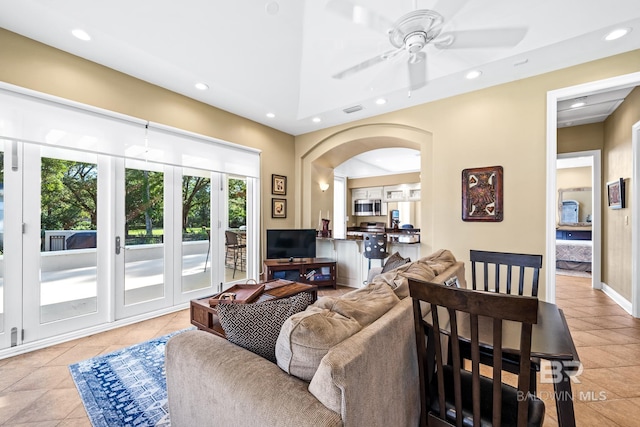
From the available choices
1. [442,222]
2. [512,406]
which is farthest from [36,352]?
[442,222]

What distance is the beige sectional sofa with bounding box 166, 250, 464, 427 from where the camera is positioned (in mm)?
882

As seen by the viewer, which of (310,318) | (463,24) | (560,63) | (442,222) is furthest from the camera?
(442,222)

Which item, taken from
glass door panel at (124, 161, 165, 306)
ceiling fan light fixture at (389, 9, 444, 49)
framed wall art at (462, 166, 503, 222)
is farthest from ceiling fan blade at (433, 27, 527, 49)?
glass door panel at (124, 161, 165, 306)

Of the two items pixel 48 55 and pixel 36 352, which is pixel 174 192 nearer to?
pixel 48 55

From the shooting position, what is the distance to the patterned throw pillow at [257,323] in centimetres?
122

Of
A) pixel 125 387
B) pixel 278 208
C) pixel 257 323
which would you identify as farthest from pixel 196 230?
pixel 257 323

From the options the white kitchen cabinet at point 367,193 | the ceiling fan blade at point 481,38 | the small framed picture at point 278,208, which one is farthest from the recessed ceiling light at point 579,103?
the white kitchen cabinet at point 367,193

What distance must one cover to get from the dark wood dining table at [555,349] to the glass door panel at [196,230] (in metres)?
3.54

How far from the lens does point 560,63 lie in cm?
292

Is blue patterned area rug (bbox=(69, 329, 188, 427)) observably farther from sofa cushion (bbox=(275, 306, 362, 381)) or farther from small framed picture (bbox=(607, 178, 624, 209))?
small framed picture (bbox=(607, 178, 624, 209))

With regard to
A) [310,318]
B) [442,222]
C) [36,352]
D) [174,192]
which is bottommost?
[36,352]

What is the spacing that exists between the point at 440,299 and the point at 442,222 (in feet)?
9.75

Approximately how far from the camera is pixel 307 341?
3.25ft

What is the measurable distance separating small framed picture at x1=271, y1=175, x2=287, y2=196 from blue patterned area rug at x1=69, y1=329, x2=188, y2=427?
3.03 m
